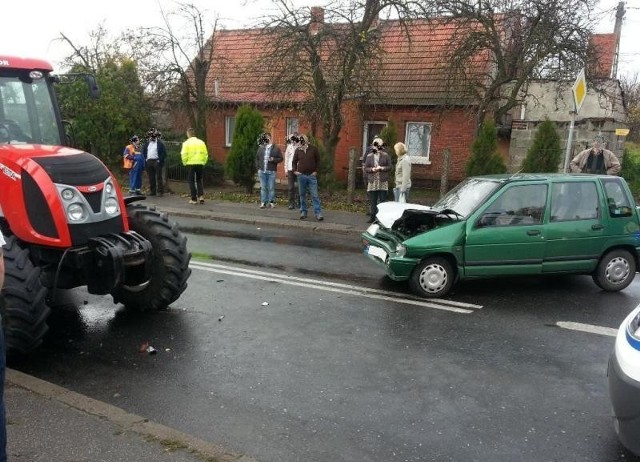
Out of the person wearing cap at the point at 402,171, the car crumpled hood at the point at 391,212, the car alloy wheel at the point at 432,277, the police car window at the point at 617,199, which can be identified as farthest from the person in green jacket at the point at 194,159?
the police car window at the point at 617,199

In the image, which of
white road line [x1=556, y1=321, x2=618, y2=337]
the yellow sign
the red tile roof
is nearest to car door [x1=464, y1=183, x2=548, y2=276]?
white road line [x1=556, y1=321, x2=618, y2=337]

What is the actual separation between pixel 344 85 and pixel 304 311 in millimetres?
10058

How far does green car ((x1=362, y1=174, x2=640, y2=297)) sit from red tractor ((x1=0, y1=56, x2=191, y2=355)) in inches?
124

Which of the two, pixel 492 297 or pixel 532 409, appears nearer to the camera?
pixel 532 409

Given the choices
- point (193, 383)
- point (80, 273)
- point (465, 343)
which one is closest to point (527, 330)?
point (465, 343)

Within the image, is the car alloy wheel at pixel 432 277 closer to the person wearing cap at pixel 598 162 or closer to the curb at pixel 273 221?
the curb at pixel 273 221

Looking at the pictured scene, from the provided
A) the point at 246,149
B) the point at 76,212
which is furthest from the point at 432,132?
the point at 76,212

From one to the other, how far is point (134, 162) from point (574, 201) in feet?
45.0

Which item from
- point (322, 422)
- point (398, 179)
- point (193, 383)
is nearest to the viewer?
point (322, 422)

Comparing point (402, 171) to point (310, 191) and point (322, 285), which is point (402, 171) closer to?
point (310, 191)

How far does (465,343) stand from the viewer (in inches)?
216

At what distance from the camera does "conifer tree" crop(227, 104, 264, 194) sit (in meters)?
17.5

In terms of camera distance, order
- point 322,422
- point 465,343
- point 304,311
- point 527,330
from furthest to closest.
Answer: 1. point 304,311
2. point 527,330
3. point 465,343
4. point 322,422

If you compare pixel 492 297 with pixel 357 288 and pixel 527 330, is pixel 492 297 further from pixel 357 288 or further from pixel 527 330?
pixel 357 288
